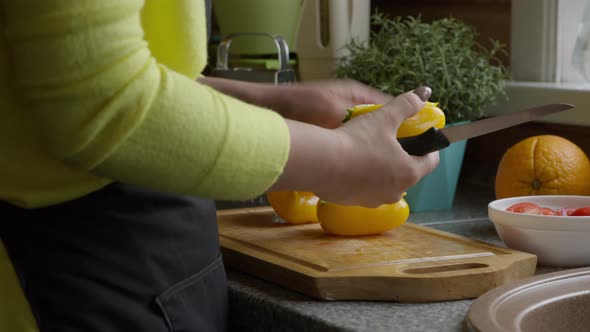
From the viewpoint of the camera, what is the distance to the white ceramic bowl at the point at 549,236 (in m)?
0.94

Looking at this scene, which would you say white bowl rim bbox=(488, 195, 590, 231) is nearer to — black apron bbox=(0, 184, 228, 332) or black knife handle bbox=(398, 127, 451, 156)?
black knife handle bbox=(398, 127, 451, 156)

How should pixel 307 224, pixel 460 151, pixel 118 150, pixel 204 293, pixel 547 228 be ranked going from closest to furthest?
pixel 118 150 < pixel 204 293 < pixel 547 228 < pixel 307 224 < pixel 460 151

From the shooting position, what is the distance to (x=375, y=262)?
0.91m

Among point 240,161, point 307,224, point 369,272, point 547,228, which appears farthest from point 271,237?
point 240,161

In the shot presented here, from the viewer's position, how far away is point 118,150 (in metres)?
0.61

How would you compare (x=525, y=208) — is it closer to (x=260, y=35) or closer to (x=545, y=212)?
(x=545, y=212)

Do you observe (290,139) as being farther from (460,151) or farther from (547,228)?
(460,151)

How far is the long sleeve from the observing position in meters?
0.57

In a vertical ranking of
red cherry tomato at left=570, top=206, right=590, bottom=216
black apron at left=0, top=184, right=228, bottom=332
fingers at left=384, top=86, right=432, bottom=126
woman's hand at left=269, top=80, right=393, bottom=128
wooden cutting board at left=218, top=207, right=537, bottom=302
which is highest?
fingers at left=384, top=86, right=432, bottom=126

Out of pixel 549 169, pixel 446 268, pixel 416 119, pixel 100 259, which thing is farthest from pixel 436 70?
pixel 100 259

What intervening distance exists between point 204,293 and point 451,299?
0.80 feet

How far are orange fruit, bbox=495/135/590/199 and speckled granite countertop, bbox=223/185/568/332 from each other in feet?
0.81

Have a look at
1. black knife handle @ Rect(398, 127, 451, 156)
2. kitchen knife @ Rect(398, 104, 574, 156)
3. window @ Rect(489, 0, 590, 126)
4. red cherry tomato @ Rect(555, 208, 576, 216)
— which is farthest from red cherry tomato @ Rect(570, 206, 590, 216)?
window @ Rect(489, 0, 590, 126)

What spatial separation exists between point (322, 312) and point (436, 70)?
24.9 inches
